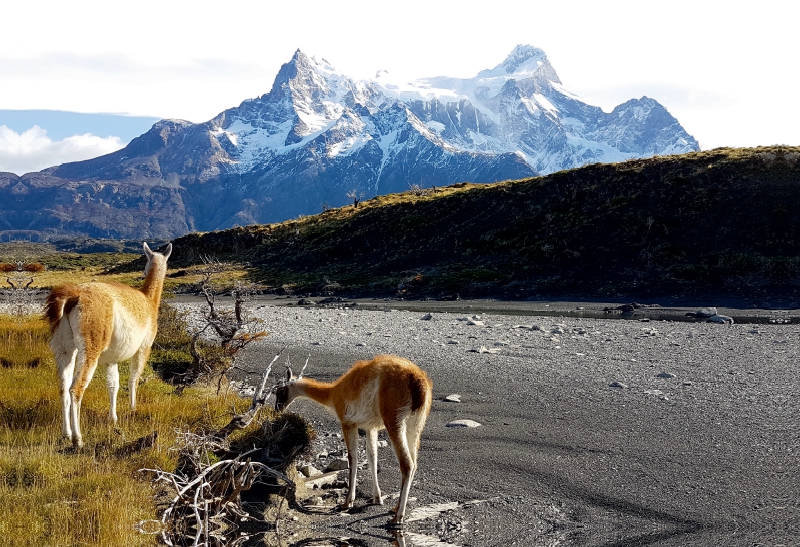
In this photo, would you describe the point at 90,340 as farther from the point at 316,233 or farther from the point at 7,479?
the point at 316,233

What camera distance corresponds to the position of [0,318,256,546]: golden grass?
5.28m

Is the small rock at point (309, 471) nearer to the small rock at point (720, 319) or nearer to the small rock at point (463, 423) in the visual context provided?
the small rock at point (463, 423)

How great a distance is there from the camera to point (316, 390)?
26.8 ft

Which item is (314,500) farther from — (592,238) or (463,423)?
(592,238)

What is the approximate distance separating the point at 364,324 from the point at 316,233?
125ft

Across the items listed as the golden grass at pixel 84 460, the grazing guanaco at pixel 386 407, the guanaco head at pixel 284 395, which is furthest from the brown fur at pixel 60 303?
the grazing guanaco at pixel 386 407

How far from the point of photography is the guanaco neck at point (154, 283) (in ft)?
28.7

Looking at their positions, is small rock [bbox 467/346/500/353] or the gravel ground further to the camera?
small rock [bbox 467/346/500/353]

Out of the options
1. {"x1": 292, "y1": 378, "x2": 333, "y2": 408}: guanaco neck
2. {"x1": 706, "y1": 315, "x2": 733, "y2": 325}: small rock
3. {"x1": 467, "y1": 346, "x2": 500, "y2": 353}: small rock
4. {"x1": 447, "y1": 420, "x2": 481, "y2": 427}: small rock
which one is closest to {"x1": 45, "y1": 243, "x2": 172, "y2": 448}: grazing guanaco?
{"x1": 292, "y1": 378, "x2": 333, "y2": 408}: guanaco neck

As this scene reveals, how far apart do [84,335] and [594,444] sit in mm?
6974

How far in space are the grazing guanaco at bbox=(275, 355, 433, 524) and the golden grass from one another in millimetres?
1782

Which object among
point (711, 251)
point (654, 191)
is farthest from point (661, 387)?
point (654, 191)

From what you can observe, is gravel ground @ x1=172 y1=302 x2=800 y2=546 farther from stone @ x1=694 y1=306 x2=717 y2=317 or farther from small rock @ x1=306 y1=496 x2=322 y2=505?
stone @ x1=694 y1=306 x2=717 y2=317

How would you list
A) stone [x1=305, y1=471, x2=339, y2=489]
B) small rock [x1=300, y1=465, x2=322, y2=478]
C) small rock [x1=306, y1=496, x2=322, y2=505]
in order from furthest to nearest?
small rock [x1=300, y1=465, x2=322, y2=478]
stone [x1=305, y1=471, x2=339, y2=489]
small rock [x1=306, y1=496, x2=322, y2=505]
